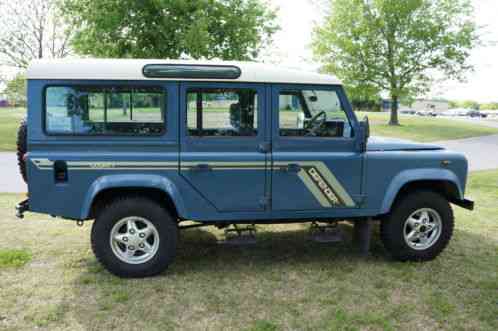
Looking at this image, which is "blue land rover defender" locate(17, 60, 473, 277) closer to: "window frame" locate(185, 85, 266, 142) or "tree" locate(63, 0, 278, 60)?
"window frame" locate(185, 85, 266, 142)

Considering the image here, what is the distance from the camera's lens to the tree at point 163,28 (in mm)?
16188

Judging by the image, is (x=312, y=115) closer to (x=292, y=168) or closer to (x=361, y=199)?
(x=292, y=168)

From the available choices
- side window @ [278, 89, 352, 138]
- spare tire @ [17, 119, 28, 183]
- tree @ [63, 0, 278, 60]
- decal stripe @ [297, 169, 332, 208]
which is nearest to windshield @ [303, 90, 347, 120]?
side window @ [278, 89, 352, 138]

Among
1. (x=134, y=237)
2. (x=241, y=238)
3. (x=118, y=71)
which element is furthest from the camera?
(x=241, y=238)

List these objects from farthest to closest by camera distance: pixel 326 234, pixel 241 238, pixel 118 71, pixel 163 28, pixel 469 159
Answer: pixel 163 28
pixel 469 159
pixel 326 234
pixel 241 238
pixel 118 71

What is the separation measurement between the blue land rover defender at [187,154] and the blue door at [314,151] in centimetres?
1

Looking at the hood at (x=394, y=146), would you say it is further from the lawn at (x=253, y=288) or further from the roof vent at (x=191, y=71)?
the roof vent at (x=191, y=71)

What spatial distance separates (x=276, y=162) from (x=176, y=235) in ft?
4.15

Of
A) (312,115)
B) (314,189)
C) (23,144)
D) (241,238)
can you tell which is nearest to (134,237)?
(241,238)

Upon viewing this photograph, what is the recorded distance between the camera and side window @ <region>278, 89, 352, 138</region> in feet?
14.9

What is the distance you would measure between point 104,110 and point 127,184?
75 cm

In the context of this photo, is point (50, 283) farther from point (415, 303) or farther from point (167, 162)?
point (415, 303)

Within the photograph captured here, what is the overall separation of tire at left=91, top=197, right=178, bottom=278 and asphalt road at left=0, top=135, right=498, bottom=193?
213 inches

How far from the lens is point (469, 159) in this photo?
1532 centimetres
